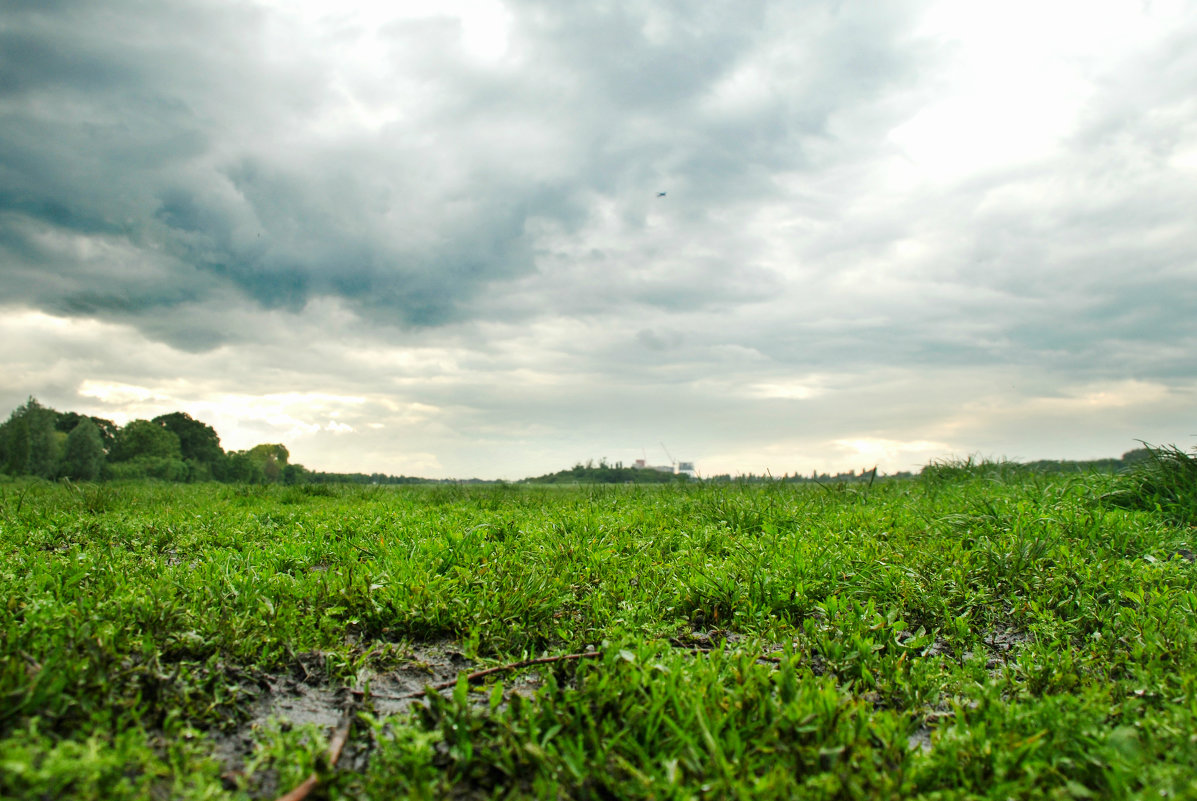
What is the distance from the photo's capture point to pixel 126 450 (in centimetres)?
6353

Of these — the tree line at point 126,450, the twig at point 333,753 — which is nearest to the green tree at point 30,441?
the tree line at point 126,450

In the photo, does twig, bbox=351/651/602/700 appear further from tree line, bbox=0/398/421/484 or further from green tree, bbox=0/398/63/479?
green tree, bbox=0/398/63/479

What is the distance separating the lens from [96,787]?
2020mm

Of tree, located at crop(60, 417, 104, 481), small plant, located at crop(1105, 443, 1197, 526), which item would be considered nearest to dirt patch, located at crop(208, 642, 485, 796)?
small plant, located at crop(1105, 443, 1197, 526)

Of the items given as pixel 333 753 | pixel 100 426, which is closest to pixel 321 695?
pixel 333 753

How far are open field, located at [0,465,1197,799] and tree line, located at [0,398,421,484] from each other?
120ft

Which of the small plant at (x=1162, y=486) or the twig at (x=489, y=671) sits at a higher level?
the small plant at (x=1162, y=486)

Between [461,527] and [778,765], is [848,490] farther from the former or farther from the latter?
[778,765]

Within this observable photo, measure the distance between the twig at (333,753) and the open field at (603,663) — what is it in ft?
0.10

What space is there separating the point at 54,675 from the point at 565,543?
11.3ft

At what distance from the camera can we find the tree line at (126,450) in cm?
4841

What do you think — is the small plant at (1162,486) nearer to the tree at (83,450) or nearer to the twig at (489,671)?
the twig at (489,671)

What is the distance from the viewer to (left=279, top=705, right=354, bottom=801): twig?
2.12 meters

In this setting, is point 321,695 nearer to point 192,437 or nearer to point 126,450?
point 126,450
